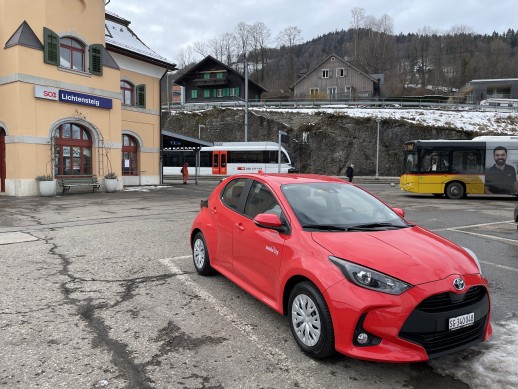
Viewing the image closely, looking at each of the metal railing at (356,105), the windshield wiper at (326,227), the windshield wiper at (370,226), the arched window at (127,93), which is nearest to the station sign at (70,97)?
the arched window at (127,93)

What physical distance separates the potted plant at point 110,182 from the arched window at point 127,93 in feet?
18.9

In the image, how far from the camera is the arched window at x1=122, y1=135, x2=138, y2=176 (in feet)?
80.8

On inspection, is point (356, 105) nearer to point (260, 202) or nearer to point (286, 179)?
point (286, 179)

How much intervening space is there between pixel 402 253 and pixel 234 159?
3279 cm

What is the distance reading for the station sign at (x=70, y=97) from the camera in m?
17.7

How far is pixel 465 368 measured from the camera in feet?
10.4

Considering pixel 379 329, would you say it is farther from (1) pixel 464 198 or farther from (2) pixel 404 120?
(2) pixel 404 120

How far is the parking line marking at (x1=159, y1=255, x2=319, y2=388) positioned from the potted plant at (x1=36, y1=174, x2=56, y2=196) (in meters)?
14.2

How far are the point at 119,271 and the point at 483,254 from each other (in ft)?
20.5

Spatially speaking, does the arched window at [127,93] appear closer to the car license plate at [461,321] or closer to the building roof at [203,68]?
the car license plate at [461,321]

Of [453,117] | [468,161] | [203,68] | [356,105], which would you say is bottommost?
[468,161]

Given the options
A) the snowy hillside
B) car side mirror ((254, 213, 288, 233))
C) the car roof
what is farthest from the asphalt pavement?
the snowy hillside

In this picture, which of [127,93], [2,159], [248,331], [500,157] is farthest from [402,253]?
[127,93]

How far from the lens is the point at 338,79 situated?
64562 mm
